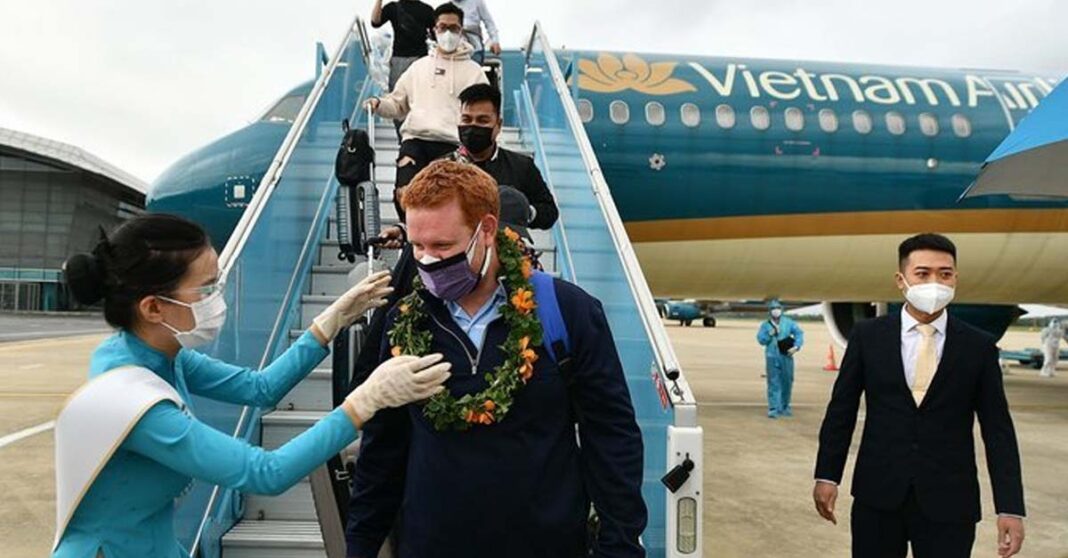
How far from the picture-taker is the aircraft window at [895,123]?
935 centimetres

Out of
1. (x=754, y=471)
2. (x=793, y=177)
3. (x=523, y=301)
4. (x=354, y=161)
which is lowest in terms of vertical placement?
(x=754, y=471)

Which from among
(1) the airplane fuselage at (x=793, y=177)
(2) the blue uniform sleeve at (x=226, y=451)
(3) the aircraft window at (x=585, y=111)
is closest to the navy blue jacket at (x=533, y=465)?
(2) the blue uniform sleeve at (x=226, y=451)

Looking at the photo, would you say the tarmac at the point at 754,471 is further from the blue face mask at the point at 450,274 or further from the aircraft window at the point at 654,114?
the blue face mask at the point at 450,274

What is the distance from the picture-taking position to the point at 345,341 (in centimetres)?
291

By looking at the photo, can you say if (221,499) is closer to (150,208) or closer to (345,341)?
(345,341)

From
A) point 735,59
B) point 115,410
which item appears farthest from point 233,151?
point 115,410

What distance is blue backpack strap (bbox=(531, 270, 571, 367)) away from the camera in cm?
173

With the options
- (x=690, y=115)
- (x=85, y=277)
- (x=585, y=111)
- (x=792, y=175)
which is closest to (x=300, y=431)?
(x=85, y=277)

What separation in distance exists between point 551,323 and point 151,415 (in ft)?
2.67

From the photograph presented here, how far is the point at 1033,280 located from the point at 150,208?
32.9ft

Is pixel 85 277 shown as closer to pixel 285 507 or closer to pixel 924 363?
pixel 285 507

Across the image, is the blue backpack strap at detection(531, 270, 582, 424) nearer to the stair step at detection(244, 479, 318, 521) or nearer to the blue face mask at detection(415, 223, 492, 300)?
the blue face mask at detection(415, 223, 492, 300)

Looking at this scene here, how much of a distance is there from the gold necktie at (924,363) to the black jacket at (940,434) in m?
0.02

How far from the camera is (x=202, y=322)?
1.82 meters
